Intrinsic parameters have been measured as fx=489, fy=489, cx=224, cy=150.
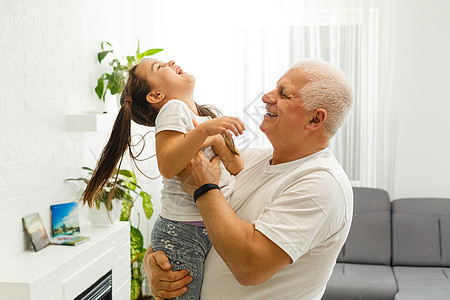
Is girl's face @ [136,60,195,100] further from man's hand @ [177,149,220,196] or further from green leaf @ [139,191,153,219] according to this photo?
green leaf @ [139,191,153,219]

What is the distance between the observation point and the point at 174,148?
1.15 metres

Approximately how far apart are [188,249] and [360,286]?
2.24m

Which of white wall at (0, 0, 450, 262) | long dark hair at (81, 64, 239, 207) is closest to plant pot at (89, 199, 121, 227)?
white wall at (0, 0, 450, 262)

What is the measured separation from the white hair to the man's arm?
344 mm

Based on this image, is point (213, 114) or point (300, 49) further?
point (300, 49)

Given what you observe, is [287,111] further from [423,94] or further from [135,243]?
[423,94]

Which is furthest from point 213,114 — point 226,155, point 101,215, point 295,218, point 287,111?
point 101,215

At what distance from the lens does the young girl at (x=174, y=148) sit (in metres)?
1.18

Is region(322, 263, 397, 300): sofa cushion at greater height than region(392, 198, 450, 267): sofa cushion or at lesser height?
lesser

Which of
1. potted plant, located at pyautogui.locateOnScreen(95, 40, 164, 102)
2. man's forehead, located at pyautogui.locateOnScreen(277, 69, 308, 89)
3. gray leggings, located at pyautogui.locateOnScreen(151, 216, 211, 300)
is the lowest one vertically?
gray leggings, located at pyautogui.locateOnScreen(151, 216, 211, 300)

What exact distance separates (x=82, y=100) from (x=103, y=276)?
1.16m

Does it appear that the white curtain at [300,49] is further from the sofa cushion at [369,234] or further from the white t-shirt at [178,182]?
the white t-shirt at [178,182]

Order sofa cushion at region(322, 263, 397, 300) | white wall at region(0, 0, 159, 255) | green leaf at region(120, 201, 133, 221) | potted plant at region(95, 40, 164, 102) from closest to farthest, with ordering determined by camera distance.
→ 1. white wall at region(0, 0, 159, 255)
2. sofa cushion at region(322, 263, 397, 300)
3. potted plant at region(95, 40, 164, 102)
4. green leaf at region(120, 201, 133, 221)

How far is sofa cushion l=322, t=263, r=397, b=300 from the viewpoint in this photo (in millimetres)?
3123
